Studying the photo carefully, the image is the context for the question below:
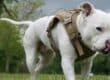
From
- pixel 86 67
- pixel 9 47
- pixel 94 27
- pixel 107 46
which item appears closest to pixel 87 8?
pixel 94 27

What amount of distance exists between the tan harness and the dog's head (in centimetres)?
12

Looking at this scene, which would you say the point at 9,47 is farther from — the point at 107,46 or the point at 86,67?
the point at 107,46

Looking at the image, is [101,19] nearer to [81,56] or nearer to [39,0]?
[81,56]

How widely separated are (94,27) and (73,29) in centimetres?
51

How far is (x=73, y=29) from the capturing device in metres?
6.13

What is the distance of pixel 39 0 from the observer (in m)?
48.4

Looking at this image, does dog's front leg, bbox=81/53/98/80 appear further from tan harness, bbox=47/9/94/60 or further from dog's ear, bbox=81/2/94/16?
dog's ear, bbox=81/2/94/16

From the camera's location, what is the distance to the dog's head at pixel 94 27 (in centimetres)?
555

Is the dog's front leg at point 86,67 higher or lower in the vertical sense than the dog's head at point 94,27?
lower

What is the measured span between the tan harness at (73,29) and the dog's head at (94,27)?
0.39 ft

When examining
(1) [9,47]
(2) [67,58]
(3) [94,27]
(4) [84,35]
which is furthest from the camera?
(1) [9,47]

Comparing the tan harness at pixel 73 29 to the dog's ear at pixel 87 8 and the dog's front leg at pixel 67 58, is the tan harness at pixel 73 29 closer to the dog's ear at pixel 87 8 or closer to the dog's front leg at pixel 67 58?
the dog's front leg at pixel 67 58

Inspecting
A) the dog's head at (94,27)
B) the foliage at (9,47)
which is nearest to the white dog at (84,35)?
the dog's head at (94,27)

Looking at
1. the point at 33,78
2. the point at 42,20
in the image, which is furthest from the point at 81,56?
the point at 33,78
